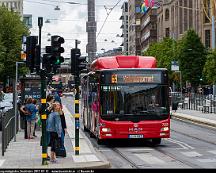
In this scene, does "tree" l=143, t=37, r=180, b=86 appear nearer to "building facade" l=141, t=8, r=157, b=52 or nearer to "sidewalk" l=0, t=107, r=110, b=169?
"building facade" l=141, t=8, r=157, b=52

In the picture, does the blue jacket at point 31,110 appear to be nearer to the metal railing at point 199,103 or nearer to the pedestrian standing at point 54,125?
the pedestrian standing at point 54,125

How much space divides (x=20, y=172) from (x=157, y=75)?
11.7 meters

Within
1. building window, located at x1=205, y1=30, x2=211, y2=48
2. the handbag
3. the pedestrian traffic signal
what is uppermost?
building window, located at x1=205, y1=30, x2=211, y2=48

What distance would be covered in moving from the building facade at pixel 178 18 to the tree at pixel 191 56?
5.20 metres

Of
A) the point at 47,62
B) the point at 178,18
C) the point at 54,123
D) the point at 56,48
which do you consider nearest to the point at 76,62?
the point at 56,48

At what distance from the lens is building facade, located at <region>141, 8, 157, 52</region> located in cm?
14100

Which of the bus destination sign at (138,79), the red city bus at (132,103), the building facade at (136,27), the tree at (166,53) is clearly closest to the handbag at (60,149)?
the red city bus at (132,103)

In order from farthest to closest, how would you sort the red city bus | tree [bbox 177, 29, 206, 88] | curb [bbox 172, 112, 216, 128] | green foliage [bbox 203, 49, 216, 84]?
1. tree [bbox 177, 29, 206, 88]
2. green foliage [bbox 203, 49, 216, 84]
3. curb [bbox 172, 112, 216, 128]
4. the red city bus

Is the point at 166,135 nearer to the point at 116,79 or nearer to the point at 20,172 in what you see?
the point at 116,79

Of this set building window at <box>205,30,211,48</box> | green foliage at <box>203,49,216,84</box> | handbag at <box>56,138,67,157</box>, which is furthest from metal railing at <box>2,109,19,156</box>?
building window at <box>205,30,211,48</box>

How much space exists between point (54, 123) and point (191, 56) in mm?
70848

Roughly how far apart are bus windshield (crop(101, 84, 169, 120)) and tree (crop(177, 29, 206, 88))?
64.2 m

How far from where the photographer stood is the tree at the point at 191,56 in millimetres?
87500

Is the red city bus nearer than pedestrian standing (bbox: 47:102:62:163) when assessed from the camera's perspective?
No
